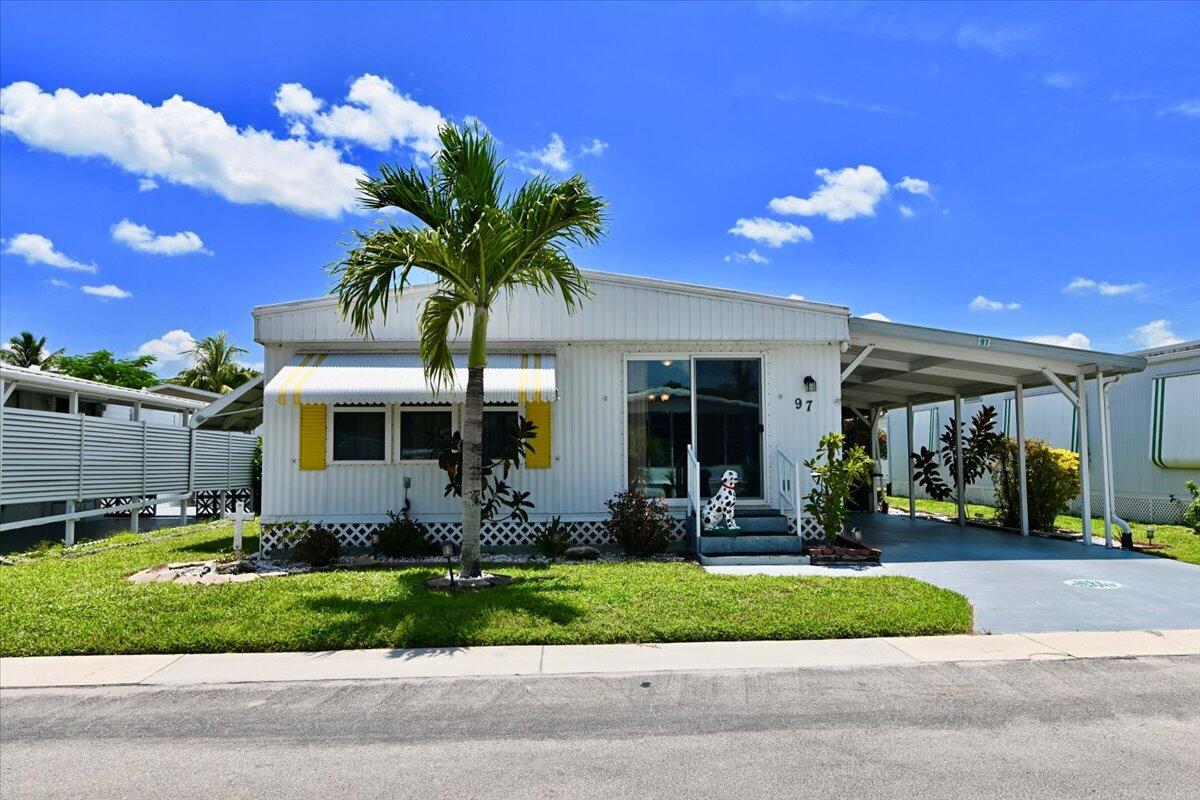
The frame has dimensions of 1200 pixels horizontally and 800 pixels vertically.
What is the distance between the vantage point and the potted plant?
10.1 metres

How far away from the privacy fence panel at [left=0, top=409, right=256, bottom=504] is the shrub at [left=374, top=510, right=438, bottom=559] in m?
5.69

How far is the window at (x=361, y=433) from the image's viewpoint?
1103 centimetres

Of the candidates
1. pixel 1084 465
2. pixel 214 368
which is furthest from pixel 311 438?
pixel 214 368

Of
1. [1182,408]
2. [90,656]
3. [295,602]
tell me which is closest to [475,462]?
[295,602]

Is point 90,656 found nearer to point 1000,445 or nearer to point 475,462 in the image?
point 475,462

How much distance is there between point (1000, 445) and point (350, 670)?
13460mm

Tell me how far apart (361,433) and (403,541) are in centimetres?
178

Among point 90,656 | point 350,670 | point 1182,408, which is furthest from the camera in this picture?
point 1182,408

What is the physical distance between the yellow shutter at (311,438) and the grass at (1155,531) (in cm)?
1237

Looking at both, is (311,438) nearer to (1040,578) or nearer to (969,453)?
(1040,578)

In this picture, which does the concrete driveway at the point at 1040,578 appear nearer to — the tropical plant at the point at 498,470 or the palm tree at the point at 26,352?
the tropical plant at the point at 498,470

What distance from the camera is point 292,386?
32.8 ft

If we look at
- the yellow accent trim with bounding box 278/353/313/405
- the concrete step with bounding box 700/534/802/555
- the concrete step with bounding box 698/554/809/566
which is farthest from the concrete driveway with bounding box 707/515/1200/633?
the yellow accent trim with bounding box 278/353/313/405

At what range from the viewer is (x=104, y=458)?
44.8 ft
